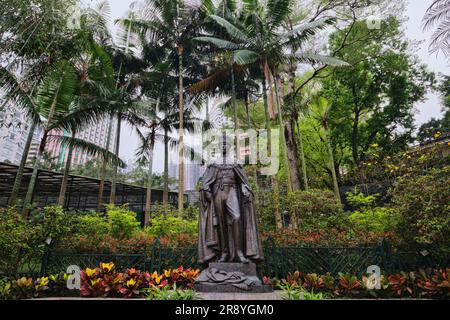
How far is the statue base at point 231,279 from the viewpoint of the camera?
169 inches

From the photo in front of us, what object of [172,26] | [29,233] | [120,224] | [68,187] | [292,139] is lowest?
[29,233]

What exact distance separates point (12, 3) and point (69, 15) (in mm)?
1846

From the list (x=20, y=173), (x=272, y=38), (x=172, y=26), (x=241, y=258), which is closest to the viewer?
(x=241, y=258)

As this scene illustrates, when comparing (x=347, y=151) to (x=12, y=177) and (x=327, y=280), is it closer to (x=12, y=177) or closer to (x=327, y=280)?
(x=327, y=280)

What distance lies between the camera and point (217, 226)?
5.05 metres

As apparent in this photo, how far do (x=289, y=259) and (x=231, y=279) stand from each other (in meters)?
3.42

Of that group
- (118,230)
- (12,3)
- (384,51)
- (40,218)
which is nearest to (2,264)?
(40,218)

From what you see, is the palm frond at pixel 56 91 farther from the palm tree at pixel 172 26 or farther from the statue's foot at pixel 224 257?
the statue's foot at pixel 224 257

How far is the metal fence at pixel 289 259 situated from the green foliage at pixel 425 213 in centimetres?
53

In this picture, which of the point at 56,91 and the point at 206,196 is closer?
the point at 206,196

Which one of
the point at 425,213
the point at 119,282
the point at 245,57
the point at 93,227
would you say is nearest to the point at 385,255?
the point at 425,213

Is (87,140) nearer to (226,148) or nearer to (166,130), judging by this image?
(166,130)

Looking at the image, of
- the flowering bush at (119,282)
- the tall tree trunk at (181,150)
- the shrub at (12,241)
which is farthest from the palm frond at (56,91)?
the flowering bush at (119,282)

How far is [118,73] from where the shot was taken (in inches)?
694
